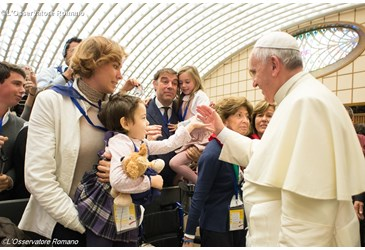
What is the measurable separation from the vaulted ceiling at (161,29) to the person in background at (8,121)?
14068 millimetres

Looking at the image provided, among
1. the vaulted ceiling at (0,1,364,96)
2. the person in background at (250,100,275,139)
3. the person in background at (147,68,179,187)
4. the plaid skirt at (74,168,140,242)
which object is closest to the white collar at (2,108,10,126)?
the plaid skirt at (74,168,140,242)

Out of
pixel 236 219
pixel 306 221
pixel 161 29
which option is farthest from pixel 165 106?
pixel 161 29

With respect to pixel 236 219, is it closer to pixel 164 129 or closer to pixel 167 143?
pixel 167 143

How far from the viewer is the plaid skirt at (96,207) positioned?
6.04 feet

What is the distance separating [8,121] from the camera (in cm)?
270

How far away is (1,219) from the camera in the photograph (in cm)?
184

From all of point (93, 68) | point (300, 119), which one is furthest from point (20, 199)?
point (300, 119)

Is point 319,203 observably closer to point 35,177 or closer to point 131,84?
point 35,177

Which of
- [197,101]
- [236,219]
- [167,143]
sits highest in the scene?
[197,101]

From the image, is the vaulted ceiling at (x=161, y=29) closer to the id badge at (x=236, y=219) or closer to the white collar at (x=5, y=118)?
the white collar at (x=5, y=118)

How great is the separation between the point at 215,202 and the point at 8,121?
2059 mm

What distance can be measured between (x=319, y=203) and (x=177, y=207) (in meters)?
1.69

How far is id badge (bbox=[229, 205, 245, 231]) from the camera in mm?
2652

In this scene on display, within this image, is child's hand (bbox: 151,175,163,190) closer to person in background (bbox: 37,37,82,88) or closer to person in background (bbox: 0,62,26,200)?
person in background (bbox: 0,62,26,200)
